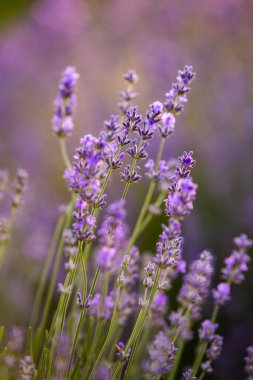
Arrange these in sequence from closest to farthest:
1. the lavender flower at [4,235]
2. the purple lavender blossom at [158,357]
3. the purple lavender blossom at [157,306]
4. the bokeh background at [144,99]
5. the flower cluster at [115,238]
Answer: the purple lavender blossom at [158,357] → the flower cluster at [115,238] → the lavender flower at [4,235] → the purple lavender blossom at [157,306] → the bokeh background at [144,99]

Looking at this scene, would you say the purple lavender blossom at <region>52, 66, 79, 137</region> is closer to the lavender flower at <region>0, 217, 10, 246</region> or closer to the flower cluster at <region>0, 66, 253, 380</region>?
the flower cluster at <region>0, 66, 253, 380</region>

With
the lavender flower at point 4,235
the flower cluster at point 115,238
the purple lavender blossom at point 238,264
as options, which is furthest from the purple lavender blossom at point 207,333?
the lavender flower at point 4,235

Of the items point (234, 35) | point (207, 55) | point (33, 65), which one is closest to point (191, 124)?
point (207, 55)

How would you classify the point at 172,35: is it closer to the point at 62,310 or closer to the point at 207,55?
the point at 207,55

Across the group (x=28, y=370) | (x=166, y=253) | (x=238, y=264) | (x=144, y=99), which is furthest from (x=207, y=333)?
(x=144, y=99)

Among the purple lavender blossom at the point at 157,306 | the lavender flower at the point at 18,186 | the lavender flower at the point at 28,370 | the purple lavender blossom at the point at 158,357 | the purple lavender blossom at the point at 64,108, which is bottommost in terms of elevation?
the lavender flower at the point at 28,370

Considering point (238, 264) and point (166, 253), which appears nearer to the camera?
point (166, 253)

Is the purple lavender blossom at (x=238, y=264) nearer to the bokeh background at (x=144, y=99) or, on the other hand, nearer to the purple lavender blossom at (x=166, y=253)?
the purple lavender blossom at (x=166, y=253)

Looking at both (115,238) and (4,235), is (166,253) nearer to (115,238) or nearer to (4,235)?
(115,238)
